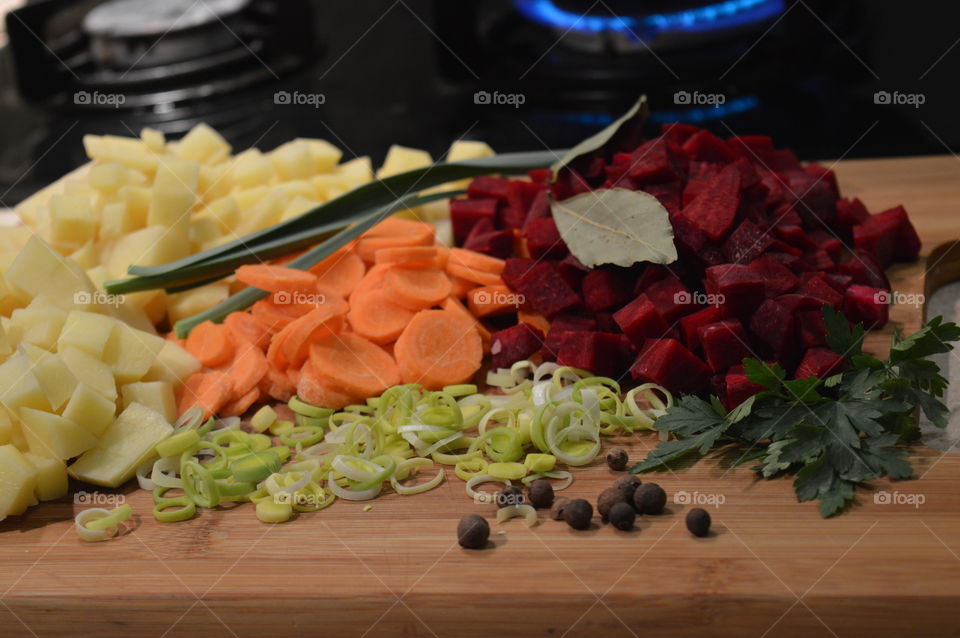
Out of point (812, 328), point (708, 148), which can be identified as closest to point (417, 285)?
point (708, 148)

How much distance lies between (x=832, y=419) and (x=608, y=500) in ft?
1.31

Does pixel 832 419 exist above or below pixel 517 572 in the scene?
above

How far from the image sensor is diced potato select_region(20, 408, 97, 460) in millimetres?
1714

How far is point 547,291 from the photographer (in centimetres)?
206

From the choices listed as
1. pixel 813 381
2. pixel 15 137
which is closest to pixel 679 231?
pixel 813 381

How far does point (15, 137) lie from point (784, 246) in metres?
2.51

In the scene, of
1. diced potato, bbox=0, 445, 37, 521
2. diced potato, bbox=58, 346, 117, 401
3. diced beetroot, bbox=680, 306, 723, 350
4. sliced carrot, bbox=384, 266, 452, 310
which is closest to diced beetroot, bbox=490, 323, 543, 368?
sliced carrot, bbox=384, 266, 452, 310

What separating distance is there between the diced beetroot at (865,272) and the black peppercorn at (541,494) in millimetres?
861

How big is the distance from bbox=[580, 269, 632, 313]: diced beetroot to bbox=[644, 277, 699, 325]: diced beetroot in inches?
A: 2.9

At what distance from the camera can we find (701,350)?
75.1 inches

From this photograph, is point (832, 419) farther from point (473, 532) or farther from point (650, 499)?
point (473, 532)

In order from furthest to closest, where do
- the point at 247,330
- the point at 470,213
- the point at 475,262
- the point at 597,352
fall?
1. the point at 470,213
2. the point at 475,262
3. the point at 247,330
4. the point at 597,352

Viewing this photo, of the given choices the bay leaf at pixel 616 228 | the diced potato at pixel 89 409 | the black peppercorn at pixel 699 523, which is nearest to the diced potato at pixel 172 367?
the diced potato at pixel 89 409

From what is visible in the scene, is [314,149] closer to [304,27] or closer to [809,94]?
[304,27]
